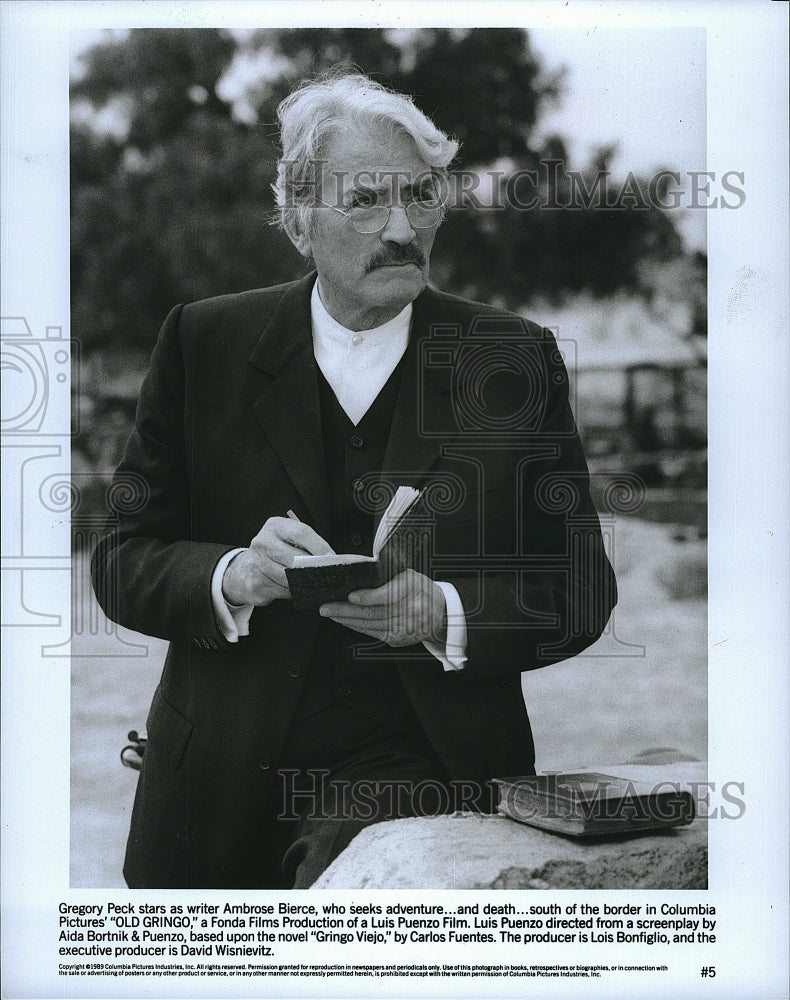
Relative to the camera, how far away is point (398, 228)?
11.9 ft

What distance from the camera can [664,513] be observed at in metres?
3.77

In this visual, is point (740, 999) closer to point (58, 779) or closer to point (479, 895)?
point (479, 895)

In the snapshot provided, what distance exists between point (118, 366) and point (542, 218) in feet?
4.50

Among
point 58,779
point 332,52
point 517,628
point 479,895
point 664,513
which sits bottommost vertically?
point 479,895

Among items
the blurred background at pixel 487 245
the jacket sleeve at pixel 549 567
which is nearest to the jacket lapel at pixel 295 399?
the blurred background at pixel 487 245

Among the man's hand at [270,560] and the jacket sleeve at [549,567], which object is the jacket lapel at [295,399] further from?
the jacket sleeve at [549,567]

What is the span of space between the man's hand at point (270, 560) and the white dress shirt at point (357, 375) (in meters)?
0.04

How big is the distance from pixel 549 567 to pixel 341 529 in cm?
65

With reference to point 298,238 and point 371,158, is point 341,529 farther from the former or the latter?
point 371,158

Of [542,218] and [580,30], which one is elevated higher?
[580,30]

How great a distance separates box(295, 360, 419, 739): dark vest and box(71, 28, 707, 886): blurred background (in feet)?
1.47

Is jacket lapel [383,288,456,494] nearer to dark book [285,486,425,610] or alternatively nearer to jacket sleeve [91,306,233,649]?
dark book [285,486,425,610]

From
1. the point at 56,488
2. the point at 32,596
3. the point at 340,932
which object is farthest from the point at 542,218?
the point at 340,932

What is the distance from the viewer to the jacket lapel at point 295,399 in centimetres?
361
